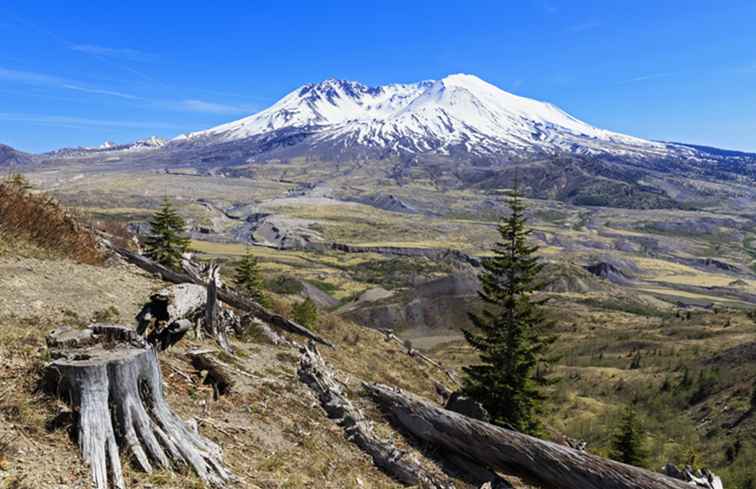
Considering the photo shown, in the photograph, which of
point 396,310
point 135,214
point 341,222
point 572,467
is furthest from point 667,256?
point 572,467

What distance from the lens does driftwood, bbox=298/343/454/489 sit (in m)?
7.60

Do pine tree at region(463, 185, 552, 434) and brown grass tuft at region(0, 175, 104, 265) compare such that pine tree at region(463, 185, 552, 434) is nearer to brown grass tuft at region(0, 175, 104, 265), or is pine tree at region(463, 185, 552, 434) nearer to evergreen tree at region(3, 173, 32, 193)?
brown grass tuft at region(0, 175, 104, 265)

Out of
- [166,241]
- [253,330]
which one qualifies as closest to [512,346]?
[253,330]

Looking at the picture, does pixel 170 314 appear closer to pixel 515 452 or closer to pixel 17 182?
pixel 515 452

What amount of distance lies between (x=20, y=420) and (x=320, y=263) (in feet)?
406

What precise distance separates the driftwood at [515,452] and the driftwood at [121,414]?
3.76 meters

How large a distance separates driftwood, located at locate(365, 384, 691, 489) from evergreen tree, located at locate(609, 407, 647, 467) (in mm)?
14324

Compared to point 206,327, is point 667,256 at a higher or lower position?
lower

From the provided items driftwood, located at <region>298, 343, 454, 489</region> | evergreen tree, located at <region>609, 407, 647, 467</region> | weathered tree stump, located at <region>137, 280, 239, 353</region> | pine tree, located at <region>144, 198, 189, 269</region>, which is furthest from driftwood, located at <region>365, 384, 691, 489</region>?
evergreen tree, located at <region>609, 407, 647, 467</region>

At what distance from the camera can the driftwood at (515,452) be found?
6801 mm

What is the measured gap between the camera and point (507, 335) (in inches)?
803

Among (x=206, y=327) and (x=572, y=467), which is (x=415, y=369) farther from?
(x=572, y=467)

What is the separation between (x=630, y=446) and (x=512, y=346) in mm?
5928

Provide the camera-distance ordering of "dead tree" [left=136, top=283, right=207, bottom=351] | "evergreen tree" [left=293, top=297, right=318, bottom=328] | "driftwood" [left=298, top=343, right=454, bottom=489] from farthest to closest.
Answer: "evergreen tree" [left=293, top=297, right=318, bottom=328]
"dead tree" [left=136, top=283, right=207, bottom=351]
"driftwood" [left=298, top=343, right=454, bottom=489]
